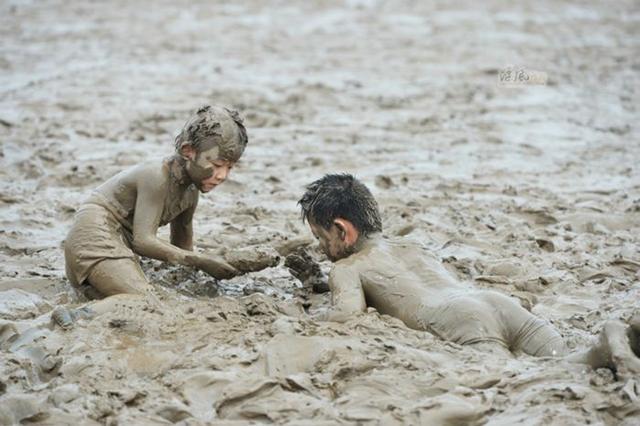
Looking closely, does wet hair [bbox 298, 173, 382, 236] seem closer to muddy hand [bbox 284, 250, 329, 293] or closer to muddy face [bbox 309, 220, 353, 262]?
muddy face [bbox 309, 220, 353, 262]

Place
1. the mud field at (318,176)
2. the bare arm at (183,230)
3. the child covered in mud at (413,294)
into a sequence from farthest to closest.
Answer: the bare arm at (183,230)
the child covered in mud at (413,294)
the mud field at (318,176)

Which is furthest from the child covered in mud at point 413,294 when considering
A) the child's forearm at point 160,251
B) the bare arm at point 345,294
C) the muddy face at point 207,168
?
the child's forearm at point 160,251

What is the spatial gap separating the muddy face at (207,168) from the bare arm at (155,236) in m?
0.16

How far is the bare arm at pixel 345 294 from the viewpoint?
409 centimetres

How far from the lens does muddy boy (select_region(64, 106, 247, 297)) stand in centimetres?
453

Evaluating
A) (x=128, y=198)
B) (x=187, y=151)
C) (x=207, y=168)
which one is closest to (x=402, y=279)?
(x=207, y=168)

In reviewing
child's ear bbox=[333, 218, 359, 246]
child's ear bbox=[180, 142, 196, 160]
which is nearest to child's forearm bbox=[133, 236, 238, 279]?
child's ear bbox=[180, 142, 196, 160]

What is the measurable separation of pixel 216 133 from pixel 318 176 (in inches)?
91.5

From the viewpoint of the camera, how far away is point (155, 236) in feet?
15.2

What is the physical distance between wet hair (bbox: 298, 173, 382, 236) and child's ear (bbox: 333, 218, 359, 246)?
0.02 meters

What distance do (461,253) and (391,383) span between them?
6.62 ft

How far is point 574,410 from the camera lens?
10.6 feet

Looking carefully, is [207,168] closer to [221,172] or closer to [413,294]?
[221,172]

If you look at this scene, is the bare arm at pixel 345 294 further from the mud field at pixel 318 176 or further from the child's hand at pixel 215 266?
the child's hand at pixel 215 266
